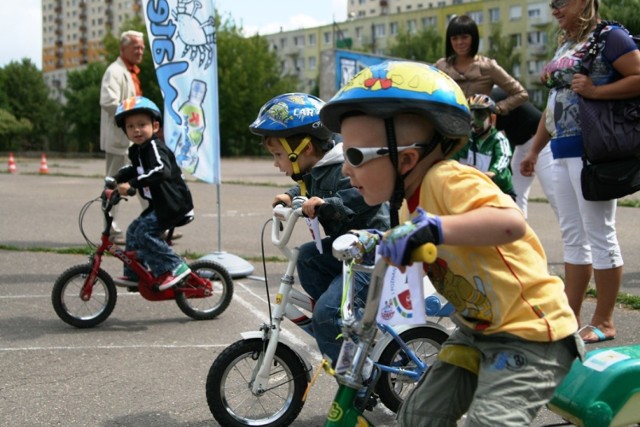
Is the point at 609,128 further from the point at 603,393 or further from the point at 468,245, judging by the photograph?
the point at 468,245

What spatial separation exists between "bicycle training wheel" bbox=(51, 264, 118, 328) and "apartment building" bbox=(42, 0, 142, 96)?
5564 inches

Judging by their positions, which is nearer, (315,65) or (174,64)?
(174,64)

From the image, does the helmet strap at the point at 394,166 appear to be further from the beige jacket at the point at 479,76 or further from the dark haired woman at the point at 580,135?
the beige jacket at the point at 479,76

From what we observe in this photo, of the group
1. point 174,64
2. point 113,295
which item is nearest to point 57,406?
point 113,295

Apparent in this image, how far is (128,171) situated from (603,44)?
3.52m

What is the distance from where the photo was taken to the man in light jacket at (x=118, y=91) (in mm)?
8430

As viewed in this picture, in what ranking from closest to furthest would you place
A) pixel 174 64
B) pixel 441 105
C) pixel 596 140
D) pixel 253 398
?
pixel 441 105 < pixel 253 398 < pixel 596 140 < pixel 174 64

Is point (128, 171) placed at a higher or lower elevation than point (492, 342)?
higher

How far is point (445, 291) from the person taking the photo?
2469 mm

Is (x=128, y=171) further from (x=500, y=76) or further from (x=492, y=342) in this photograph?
(x=492, y=342)

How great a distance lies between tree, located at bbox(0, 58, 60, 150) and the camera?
2953 inches

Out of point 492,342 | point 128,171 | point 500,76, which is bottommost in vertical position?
point 492,342

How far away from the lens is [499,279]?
2.31m

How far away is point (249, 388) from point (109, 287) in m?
2.51
